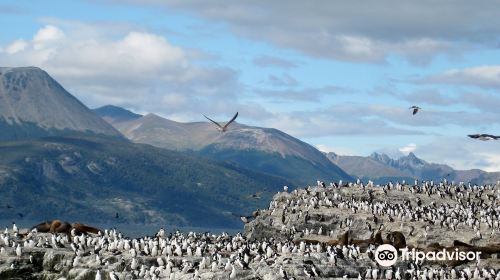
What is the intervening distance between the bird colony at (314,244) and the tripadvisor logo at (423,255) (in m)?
0.69

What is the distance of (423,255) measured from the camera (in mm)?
68125

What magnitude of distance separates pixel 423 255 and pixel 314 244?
39.3ft

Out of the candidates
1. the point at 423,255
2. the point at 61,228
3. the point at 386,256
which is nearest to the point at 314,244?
the point at 423,255

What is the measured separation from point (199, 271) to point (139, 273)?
4701 millimetres

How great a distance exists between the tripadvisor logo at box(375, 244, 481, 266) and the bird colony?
69 centimetres

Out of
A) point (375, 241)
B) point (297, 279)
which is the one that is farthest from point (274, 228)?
point (297, 279)

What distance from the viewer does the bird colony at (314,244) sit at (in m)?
57.3

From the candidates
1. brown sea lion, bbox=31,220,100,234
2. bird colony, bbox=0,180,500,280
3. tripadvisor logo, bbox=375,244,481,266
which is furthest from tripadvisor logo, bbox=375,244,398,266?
brown sea lion, bbox=31,220,100,234

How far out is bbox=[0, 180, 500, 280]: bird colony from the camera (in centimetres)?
5728

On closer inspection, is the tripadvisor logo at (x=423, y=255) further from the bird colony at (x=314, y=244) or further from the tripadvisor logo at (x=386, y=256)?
the bird colony at (x=314, y=244)

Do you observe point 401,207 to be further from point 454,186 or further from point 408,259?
point 408,259

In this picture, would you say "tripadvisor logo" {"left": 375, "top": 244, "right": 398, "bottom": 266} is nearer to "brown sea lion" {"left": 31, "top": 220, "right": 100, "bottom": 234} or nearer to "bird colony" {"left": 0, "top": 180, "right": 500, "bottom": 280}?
"bird colony" {"left": 0, "top": 180, "right": 500, "bottom": 280}

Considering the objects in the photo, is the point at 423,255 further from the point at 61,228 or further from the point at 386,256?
the point at 61,228

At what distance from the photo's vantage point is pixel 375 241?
74750mm
